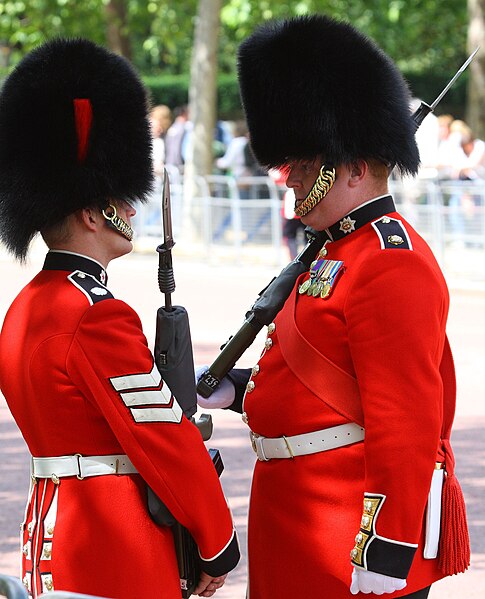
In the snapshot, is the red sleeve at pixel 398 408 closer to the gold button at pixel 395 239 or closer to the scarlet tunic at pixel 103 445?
the gold button at pixel 395 239

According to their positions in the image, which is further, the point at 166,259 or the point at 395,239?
the point at 166,259

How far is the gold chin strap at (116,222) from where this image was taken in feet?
10.5

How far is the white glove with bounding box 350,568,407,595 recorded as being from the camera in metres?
2.96

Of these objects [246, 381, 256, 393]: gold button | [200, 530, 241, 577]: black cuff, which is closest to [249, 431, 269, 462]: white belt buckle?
[246, 381, 256, 393]: gold button

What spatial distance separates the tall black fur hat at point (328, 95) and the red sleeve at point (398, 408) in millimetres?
455

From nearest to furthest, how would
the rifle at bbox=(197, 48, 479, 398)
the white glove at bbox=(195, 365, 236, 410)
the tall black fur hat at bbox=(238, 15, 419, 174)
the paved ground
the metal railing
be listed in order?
1. the tall black fur hat at bbox=(238, 15, 419, 174)
2. the rifle at bbox=(197, 48, 479, 398)
3. the white glove at bbox=(195, 365, 236, 410)
4. the paved ground
5. the metal railing

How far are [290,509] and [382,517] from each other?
0.35 m

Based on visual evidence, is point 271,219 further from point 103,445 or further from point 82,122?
point 103,445

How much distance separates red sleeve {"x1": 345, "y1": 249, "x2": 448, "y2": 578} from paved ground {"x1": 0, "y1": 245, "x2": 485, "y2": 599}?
2288 millimetres

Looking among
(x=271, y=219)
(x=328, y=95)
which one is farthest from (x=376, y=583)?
(x=271, y=219)

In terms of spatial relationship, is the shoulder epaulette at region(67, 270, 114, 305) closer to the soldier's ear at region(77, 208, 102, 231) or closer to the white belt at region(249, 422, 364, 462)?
the soldier's ear at region(77, 208, 102, 231)

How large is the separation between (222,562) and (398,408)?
1.97 feet

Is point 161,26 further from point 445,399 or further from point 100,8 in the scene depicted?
point 445,399

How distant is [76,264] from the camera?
3162 mm
